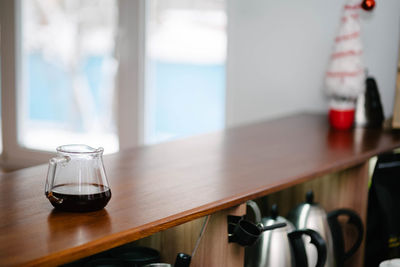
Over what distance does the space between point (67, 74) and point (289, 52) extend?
177 cm

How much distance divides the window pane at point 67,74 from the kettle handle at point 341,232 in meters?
2.31

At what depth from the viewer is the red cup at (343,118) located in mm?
Answer: 2240

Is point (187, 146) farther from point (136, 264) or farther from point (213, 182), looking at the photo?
point (136, 264)

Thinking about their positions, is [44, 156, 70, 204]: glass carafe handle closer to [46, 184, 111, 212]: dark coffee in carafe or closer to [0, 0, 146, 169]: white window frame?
[46, 184, 111, 212]: dark coffee in carafe

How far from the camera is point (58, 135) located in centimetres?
406

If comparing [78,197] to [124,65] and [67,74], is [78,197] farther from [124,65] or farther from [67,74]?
[67,74]

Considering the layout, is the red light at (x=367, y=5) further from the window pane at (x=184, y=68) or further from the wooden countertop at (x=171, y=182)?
the window pane at (x=184, y=68)

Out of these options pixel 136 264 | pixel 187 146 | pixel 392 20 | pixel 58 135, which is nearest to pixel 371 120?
pixel 392 20

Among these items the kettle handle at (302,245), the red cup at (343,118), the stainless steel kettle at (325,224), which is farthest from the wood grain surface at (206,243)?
the red cup at (343,118)

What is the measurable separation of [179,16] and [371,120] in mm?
1555

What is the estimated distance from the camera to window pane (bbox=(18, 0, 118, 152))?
379 cm

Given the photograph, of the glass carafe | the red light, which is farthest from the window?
the glass carafe

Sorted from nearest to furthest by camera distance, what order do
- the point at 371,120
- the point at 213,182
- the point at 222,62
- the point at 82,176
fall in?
the point at 82,176 → the point at 213,182 → the point at 371,120 → the point at 222,62

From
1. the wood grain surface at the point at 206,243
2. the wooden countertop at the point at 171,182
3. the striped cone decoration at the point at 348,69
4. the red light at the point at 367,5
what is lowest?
the wood grain surface at the point at 206,243
